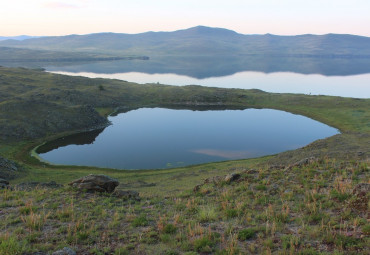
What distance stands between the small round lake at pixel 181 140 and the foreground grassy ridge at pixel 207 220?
35.5 m

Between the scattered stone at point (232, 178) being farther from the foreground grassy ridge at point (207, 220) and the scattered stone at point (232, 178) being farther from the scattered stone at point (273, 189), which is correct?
the scattered stone at point (273, 189)

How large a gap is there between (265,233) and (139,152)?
2116 inches

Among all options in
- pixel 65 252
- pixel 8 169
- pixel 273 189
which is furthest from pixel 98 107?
pixel 65 252

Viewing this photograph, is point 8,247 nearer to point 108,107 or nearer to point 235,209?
point 235,209

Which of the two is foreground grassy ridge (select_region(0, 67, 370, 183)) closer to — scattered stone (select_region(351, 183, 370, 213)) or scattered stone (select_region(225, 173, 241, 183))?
scattered stone (select_region(225, 173, 241, 183))

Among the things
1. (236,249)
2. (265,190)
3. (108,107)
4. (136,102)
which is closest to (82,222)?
(236,249)

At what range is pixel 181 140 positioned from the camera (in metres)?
77.1

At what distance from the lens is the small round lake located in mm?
62778

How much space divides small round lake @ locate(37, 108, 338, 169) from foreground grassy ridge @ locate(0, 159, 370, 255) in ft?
117

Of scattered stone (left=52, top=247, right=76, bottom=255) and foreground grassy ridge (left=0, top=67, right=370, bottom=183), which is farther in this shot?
foreground grassy ridge (left=0, top=67, right=370, bottom=183)

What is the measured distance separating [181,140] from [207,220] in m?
59.4

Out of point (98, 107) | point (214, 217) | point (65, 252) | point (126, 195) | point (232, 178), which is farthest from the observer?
point (98, 107)

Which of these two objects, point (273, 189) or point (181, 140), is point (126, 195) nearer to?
point (273, 189)

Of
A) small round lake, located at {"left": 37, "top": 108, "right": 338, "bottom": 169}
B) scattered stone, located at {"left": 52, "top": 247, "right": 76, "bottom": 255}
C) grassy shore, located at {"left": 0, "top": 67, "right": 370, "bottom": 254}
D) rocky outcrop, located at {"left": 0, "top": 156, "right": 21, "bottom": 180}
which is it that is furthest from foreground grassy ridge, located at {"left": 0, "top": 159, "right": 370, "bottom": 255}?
small round lake, located at {"left": 37, "top": 108, "right": 338, "bottom": 169}
